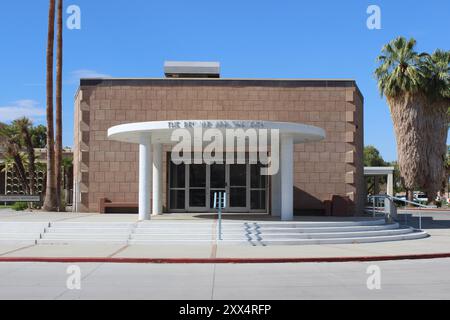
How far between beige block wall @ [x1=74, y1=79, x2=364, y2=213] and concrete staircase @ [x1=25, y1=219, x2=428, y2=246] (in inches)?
280

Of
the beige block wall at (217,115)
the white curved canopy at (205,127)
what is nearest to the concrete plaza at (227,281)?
the white curved canopy at (205,127)

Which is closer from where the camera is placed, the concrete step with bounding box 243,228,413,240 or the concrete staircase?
the concrete staircase

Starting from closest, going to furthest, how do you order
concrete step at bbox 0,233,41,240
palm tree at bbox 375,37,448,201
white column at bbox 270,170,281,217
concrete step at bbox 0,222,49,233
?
1. concrete step at bbox 0,233,41,240
2. concrete step at bbox 0,222,49,233
3. white column at bbox 270,170,281,217
4. palm tree at bbox 375,37,448,201

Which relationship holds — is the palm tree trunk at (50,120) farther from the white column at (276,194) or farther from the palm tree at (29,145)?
the palm tree at (29,145)

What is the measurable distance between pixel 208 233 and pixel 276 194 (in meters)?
7.22

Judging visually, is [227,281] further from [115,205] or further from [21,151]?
[21,151]

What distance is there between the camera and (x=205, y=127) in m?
18.7

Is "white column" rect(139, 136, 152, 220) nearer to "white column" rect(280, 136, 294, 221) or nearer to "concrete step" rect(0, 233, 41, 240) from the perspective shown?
"concrete step" rect(0, 233, 41, 240)

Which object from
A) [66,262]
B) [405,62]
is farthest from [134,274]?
[405,62]

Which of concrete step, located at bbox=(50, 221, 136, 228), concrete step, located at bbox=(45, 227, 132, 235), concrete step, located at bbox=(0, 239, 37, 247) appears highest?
concrete step, located at bbox=(50, 221, 136, 228)

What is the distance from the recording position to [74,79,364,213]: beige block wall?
86.1 feet

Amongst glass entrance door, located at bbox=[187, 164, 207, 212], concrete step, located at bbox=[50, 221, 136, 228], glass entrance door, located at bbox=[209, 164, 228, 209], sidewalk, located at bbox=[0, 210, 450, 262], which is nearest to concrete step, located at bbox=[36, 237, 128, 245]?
sidewalk, located at bbox=[0, 210, 450, 262]

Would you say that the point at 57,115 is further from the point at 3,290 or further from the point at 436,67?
the point at 436,67
